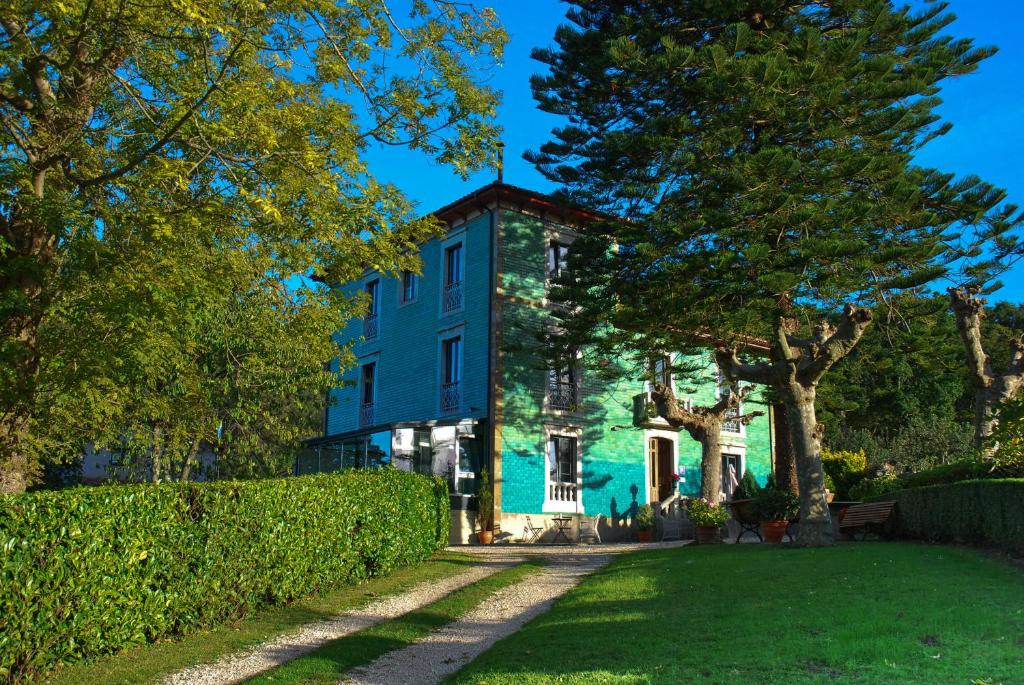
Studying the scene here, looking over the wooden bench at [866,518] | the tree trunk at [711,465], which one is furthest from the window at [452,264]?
the wooden bench at [866,518]

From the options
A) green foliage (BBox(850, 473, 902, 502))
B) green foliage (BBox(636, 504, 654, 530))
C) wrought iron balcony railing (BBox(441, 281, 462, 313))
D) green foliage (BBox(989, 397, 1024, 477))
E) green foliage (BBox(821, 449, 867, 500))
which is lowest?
green foliage (BBox(636, 504, 654, 530))

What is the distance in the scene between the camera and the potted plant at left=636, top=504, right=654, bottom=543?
867 inches

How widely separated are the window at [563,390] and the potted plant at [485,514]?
3245 mm

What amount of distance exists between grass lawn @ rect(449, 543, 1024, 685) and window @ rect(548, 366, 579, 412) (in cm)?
1144

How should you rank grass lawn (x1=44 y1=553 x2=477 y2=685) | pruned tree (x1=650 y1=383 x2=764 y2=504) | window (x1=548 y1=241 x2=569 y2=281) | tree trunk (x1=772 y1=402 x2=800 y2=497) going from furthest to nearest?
1. window (x1=548 y1=241 x2=569 y2=281)
2. tree trunk (x1=772 y1=402 x2=800 y2=497)
3. pruned tree (x1=650 y1=383 x2=764 y2=504)
4. grass lawn (x1=44 y1=553 x2=477 y2=685)

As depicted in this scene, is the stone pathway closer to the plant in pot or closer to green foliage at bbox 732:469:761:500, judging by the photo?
the plant in pot

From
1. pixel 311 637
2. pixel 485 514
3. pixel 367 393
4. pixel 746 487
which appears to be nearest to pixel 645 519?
pixel 485 514

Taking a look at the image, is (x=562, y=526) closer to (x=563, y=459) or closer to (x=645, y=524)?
(x=563, y=459)

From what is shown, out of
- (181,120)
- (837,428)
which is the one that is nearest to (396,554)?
(181,120)

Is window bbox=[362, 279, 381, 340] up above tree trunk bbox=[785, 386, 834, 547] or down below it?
above

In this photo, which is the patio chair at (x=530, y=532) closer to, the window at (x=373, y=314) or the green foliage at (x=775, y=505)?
the green foliage at (x=775, y=505)

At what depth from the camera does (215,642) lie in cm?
805

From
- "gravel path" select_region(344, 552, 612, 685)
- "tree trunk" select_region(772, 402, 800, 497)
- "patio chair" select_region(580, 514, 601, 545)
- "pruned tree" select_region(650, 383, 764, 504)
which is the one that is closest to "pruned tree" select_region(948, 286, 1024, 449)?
"tree trunk" select_region(772, 402, 800, 497)

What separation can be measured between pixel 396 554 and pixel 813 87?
10840mm
